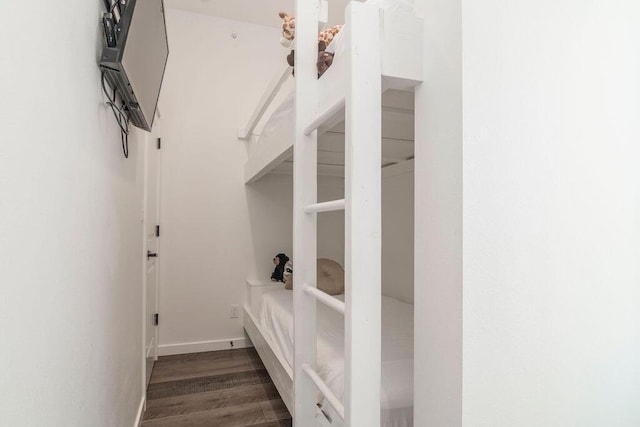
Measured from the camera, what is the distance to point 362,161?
891 mm

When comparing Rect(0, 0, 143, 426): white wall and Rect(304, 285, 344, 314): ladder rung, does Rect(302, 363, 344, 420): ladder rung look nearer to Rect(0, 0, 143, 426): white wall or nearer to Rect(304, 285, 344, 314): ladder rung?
Rect(304, 285, 344, 314): ladder rung

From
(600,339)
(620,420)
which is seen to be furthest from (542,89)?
(620,420)

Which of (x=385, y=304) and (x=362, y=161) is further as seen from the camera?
(x=385, y=304)

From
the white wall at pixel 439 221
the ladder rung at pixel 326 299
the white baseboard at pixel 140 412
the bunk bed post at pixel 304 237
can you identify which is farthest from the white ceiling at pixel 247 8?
the white baseboard at pixel 140 412

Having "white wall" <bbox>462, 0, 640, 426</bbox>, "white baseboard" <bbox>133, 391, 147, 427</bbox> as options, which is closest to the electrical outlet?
"white baseboard" <bbox>133, 391, 147, 427</bbox>

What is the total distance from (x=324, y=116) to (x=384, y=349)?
97 cm

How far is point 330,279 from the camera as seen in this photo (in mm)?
2787

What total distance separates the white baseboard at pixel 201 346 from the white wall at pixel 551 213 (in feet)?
9.24

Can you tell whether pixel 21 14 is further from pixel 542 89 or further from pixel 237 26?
pixel 237 26

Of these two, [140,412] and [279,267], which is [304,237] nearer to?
[140,412]

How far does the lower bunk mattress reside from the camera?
3.70 feet

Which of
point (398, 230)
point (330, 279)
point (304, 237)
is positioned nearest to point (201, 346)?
point (330, 279)

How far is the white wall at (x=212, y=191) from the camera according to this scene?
312 centimetres

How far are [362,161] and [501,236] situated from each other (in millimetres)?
366
